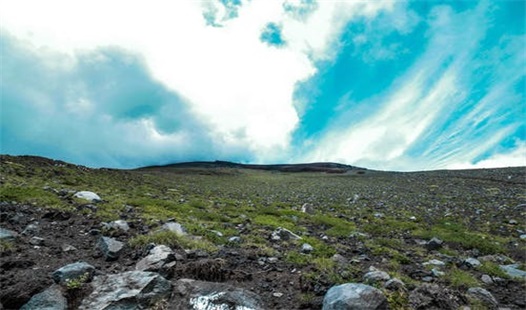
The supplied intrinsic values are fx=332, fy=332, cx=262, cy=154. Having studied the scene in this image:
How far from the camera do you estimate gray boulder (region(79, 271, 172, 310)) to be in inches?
241

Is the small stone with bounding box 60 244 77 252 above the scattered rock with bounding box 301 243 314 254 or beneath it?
above

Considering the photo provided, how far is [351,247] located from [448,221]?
31.5ft

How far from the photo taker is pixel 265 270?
841cm

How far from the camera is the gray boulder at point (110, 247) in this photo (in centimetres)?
838

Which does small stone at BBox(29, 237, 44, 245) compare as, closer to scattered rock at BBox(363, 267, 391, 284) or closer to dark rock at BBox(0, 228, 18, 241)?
dark rock at BBox(0, 228, 18, 241)

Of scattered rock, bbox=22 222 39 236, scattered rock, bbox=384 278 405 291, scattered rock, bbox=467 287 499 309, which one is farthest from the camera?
scattered rock, bbox=22 222 39 236

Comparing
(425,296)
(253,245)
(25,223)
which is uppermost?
(25,223)

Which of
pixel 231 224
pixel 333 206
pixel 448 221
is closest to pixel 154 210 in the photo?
pixel 231 224

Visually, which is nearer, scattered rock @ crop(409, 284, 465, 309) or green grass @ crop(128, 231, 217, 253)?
scattered rock @ crop(409, 284, 465, 309)

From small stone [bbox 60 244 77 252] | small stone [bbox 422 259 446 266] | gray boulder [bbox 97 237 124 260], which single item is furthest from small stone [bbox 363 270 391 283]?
small stone [bbox 60 244 77 252]

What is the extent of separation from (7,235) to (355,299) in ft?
29.8

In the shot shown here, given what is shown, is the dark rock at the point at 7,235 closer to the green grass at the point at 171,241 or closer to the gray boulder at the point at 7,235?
the gray boulder at the point at 7,235

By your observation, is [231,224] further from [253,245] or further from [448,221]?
[448,221]

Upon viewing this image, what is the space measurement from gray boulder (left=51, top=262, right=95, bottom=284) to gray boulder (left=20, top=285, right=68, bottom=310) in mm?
343
